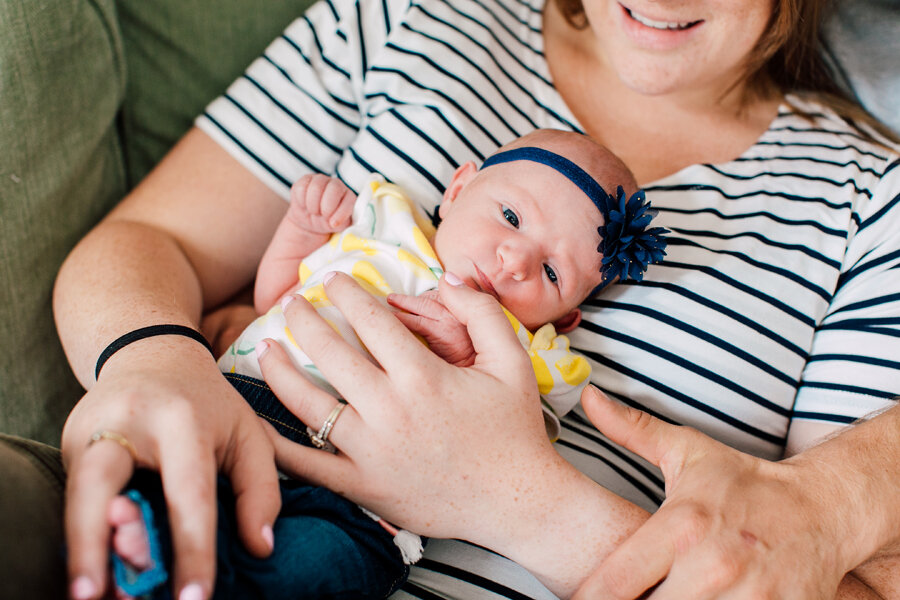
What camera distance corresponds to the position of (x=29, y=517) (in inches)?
25.7

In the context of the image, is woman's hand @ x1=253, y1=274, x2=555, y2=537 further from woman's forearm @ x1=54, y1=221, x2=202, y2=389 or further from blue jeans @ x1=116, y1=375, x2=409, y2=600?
woman's forearm @ x1=54, y1=221, x2=202, y2=389

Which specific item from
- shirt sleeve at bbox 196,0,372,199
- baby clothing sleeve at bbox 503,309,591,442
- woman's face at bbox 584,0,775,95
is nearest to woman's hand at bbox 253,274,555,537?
baby clothing sleeve at bbox 503,309,591,442

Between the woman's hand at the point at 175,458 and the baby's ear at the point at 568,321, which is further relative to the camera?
the baby's ear at the point at 568,321

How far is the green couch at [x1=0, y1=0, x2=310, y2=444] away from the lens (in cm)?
111

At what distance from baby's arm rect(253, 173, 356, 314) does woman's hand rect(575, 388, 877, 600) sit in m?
0.57

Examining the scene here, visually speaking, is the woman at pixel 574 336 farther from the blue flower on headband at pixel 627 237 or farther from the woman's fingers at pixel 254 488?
the blue flower on headband at pixel 627 237

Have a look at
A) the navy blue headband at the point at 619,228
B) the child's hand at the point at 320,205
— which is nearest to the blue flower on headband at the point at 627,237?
the navy blue headband at the point at 619,228

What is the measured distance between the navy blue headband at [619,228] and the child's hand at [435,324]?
0.90 ft

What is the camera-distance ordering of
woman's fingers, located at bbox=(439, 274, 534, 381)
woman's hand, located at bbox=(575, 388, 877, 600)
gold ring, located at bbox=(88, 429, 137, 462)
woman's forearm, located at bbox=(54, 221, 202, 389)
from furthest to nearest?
woman's forearm, located at bbox=(54, 221, 202, 389) → woman's fingers, located at bbox=(439, 274, 534, 381) → woman's hand, located at bbox=(575, 388, 877, 600) → gold ring, located at bbox=(88, 429, 137, 462)

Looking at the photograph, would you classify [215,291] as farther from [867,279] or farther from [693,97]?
→ [867,279]

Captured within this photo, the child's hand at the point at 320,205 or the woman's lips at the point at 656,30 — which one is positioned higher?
the woman's lips at the point at 656,30

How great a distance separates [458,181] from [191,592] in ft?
2.59

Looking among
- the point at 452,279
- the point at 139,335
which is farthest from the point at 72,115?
the point at 452,279

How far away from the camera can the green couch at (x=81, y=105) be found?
111 centimetres
